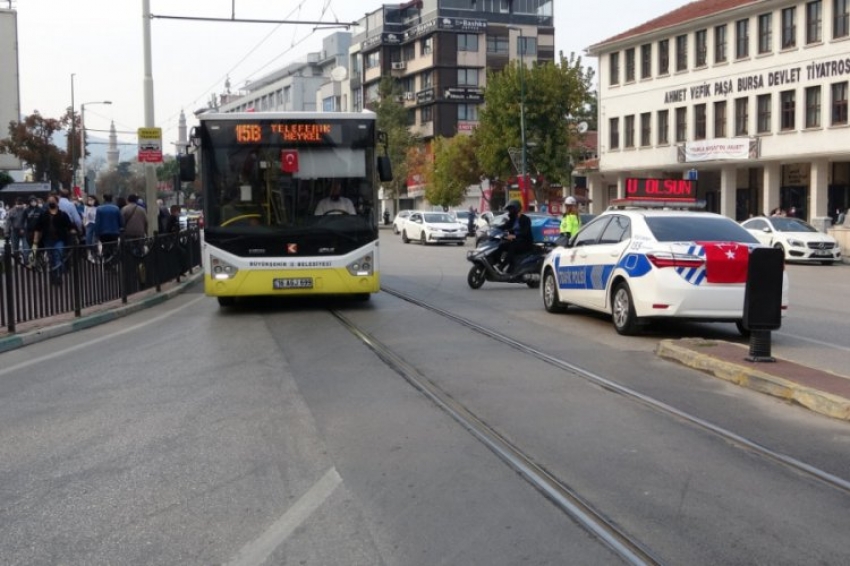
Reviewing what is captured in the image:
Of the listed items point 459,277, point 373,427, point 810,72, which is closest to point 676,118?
point 810,72

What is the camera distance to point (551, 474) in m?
6.02

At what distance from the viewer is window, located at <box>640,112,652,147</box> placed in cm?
5459

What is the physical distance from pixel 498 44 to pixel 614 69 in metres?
32.0

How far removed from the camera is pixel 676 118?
5241cm

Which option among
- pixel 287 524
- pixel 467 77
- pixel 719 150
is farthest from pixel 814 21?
pixel 467 77

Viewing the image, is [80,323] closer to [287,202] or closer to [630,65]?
[287,202]

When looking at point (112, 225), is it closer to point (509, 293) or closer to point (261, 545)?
point (509, 293)

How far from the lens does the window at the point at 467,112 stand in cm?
8675

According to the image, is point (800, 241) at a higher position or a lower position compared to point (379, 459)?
higher

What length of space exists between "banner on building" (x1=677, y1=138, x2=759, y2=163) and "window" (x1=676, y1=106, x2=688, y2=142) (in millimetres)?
829

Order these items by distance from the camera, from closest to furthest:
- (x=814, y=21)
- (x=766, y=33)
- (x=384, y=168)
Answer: (x=384, y=168)
(x=814, y=21)
(x=766, y=33)

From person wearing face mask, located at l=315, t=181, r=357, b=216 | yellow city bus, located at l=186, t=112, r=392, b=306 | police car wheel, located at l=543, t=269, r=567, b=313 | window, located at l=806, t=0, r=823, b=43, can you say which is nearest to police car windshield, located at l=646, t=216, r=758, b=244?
police car wheel, located at l=543, t=269, r=567, b=313

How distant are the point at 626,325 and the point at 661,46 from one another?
43993 millimetres

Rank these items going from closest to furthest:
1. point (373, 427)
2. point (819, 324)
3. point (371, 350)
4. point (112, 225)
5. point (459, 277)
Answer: point (373, 427) < point (371, 350) < point (819, 324) < point (112, 225) < point (459, 277)
